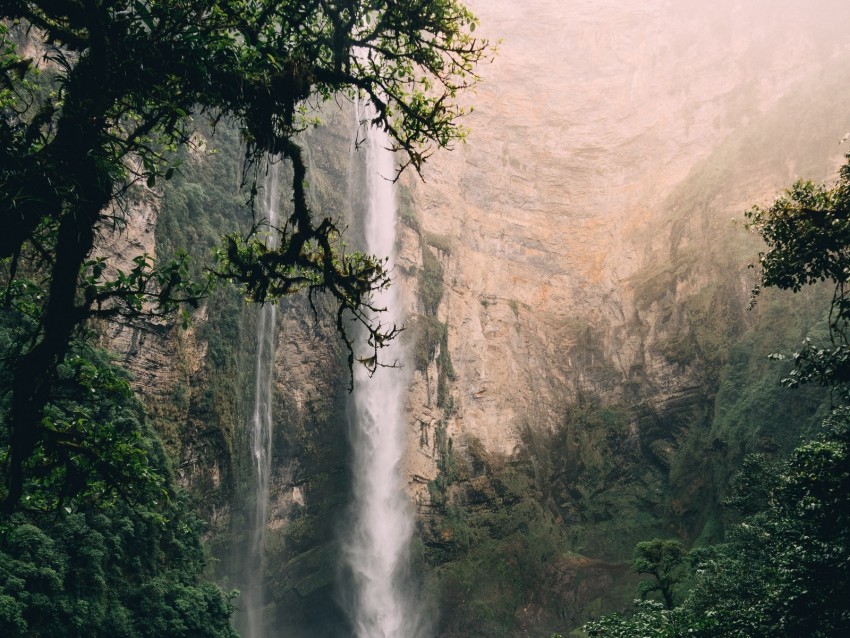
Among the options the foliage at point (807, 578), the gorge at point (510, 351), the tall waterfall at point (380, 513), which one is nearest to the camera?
the foliage at point (807, 578)

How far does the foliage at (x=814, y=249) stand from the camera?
235 inches

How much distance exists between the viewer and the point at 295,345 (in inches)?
966

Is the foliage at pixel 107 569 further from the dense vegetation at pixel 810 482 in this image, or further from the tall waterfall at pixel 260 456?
the dense vegetation at pixel 810 482

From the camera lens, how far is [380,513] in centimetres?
2430

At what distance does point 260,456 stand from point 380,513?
19.0 feet

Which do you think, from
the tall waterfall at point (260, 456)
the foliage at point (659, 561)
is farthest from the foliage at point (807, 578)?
the tall waterfall at point (260, 456)

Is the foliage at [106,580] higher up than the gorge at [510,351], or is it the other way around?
the gorge at [510,351]

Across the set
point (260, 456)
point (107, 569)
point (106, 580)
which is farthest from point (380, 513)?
point (106, 580)

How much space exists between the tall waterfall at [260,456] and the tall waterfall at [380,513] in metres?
3.74

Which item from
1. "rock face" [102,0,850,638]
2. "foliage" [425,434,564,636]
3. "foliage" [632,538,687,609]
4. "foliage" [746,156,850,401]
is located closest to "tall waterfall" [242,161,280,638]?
"rock face" [102,0,850,638]

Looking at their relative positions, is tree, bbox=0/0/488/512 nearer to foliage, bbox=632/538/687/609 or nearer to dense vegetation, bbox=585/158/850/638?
dense vegetation, bbox=585/158/850/638

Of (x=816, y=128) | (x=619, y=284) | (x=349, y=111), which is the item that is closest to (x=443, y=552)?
(x=619, y=284)

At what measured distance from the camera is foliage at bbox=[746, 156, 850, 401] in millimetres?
5969

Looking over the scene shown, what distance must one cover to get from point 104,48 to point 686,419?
2763cm
